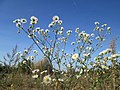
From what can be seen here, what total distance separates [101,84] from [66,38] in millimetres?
2715

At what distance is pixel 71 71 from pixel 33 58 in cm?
129

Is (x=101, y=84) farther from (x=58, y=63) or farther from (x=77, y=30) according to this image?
(x=77, y=30)

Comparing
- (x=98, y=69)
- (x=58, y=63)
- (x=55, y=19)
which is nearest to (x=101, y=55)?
(x=98, y=69)

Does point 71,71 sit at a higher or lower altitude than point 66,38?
lower

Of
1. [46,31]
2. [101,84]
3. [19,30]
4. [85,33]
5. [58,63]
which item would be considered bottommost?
[101,84]

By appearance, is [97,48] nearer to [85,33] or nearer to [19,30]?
[85,33]

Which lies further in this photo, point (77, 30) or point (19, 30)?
point (77, 30)

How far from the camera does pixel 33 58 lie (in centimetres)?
584

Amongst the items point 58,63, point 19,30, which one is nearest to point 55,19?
point 19,30

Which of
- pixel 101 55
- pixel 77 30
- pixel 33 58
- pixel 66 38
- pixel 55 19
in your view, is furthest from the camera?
pixel 77 30

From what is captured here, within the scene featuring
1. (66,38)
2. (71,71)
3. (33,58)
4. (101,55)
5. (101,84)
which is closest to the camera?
(101,84)

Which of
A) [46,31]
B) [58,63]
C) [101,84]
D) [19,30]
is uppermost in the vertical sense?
[46,31]

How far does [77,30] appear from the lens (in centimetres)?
707

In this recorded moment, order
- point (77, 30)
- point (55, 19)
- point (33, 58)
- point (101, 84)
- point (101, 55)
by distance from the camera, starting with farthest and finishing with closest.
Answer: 1. point (77, 30)
2. point (33, 58)
3. point (55, 19)
4. point (101, 55)
5. point (101, 84)
